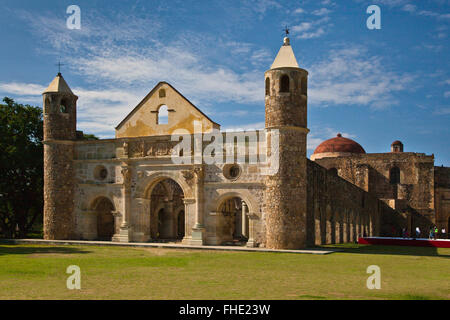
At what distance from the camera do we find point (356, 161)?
166ft

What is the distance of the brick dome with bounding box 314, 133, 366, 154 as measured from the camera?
2162 inches

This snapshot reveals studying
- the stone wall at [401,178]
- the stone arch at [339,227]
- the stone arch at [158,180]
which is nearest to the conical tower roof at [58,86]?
the stone arch at [158,180]

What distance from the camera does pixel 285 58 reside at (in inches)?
957

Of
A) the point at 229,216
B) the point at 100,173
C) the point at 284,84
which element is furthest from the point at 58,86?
the point at 284,84

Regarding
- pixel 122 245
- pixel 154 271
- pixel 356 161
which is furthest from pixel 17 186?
pixel 356 161

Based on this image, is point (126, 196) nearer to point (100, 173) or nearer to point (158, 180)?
point (158, 180)

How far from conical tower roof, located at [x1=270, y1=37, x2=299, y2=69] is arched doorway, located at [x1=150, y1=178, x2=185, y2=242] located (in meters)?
11.1

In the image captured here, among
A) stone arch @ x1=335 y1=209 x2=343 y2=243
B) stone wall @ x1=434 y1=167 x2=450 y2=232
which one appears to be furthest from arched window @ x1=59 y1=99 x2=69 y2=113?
stone wall @ x1=434 y1=167 x2=450 y2=232

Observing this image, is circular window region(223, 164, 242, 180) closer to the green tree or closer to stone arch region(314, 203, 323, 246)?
stone arch region(314, 203, 323, 246)

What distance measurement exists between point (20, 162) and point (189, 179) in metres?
12.5

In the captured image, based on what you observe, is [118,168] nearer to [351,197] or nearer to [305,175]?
[305,175]

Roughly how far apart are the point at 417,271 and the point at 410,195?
34845 millimetres
